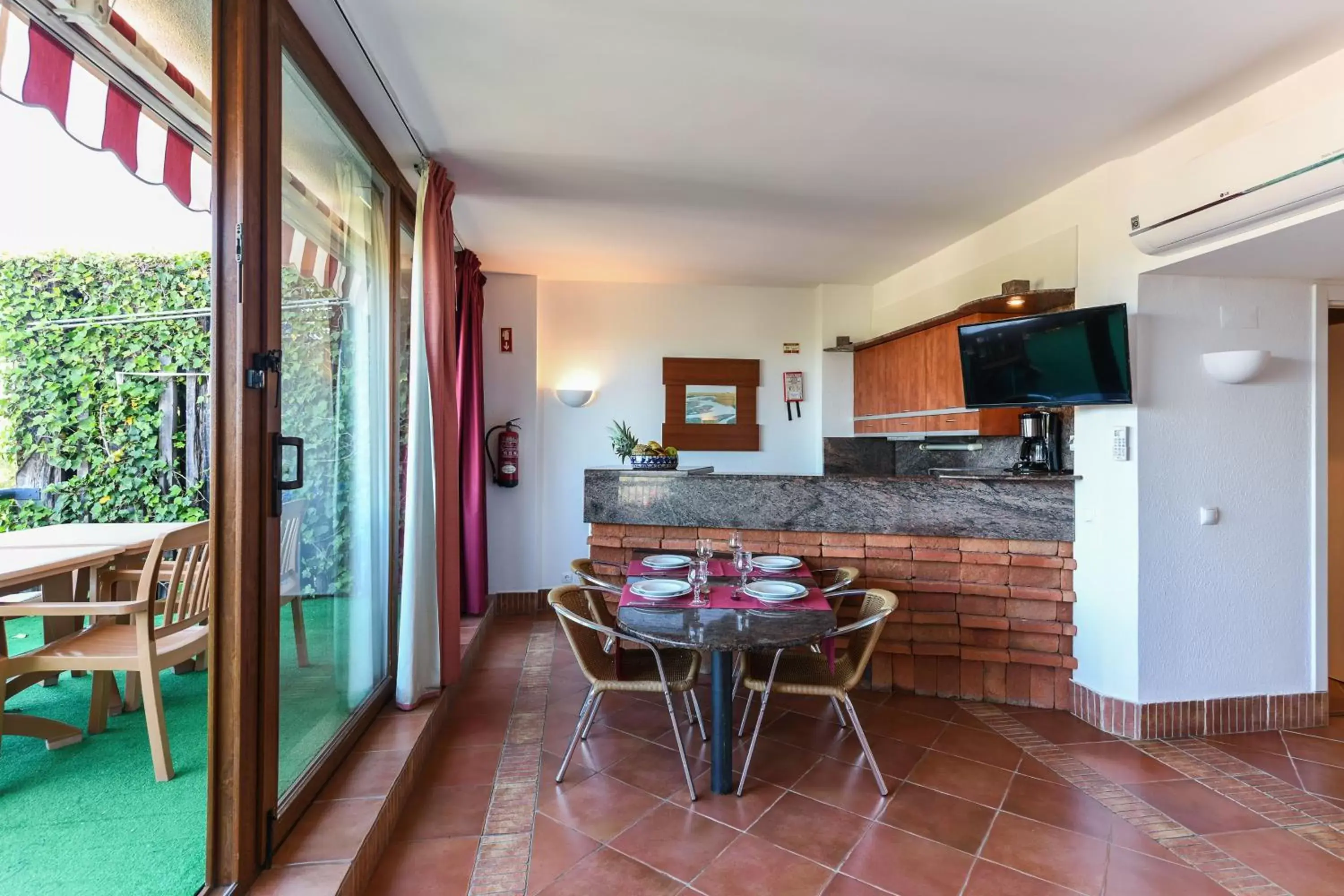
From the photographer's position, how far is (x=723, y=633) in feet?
6.99

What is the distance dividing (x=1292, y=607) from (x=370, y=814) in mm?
4011

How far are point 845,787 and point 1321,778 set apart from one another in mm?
1948

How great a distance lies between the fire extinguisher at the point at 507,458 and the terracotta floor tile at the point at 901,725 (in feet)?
9.49

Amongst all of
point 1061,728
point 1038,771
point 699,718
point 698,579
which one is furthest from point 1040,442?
point 699,718

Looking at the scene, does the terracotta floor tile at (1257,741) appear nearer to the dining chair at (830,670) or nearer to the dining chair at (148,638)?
the dining chair at (830,670)

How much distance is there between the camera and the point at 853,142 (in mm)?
2646

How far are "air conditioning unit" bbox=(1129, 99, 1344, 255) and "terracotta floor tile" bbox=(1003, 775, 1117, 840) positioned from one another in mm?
2204

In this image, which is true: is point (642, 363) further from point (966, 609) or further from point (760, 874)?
point (760, 874)

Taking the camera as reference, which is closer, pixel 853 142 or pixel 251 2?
pixel 251 2

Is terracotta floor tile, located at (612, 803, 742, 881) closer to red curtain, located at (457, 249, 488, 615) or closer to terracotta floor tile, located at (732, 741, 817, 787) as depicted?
terracotta floor tile, located at (732, 741, 817, 787)

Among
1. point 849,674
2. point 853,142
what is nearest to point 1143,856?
point 849,674

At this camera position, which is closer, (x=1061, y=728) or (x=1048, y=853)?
(x=1048, y=853)

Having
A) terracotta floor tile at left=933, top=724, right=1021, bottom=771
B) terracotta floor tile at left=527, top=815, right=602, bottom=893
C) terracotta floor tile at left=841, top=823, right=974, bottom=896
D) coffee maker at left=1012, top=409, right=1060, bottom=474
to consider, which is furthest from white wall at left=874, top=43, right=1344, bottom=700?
terracotta floor tile at left=527, top=815, right=602, bottom=893

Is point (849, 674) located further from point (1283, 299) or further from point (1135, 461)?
point (1283, 299)
